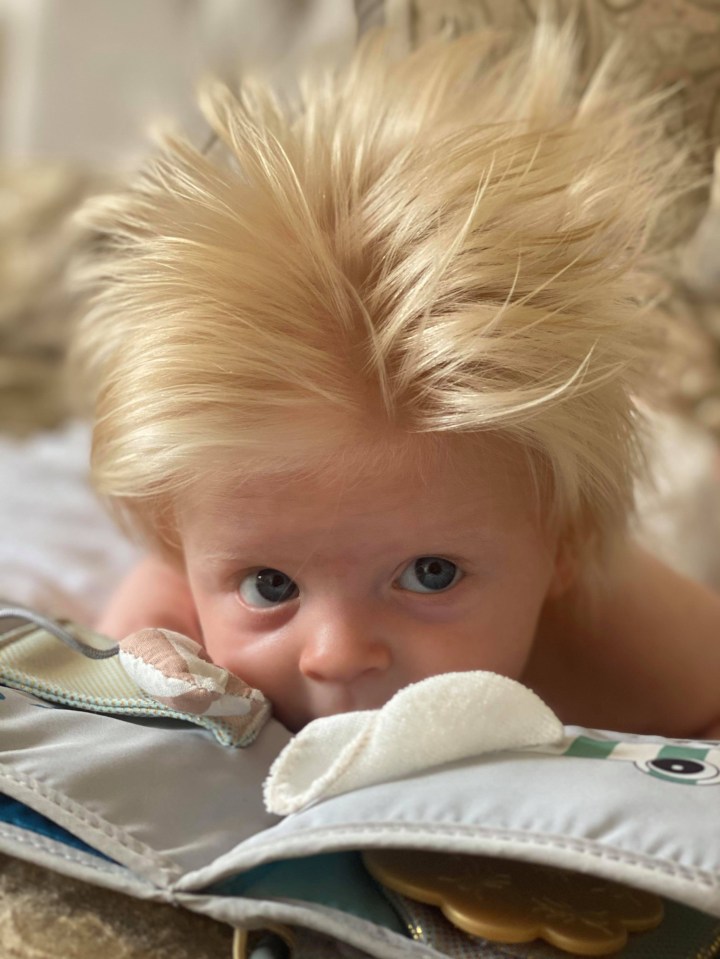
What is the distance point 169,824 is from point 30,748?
99mm

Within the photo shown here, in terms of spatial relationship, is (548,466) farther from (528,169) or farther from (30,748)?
(30,748)

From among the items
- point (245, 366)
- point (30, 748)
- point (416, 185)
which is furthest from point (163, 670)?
point (416, 185)

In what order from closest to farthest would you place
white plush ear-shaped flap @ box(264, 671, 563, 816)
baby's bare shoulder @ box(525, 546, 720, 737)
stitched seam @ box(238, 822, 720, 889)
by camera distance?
stitched seam @ box(238, 822, 720, 889), white plush ear-shaped flap @ box(264, 671, 563, 816), baby's bare shoulder @ box(525, 546, 720, 737)

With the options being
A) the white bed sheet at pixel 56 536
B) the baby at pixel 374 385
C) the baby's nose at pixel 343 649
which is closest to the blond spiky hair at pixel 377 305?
the baby at pixel 374 385

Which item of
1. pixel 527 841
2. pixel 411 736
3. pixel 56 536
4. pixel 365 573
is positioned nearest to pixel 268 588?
pixel 365 573

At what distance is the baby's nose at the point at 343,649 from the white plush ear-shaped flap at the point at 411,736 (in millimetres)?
69

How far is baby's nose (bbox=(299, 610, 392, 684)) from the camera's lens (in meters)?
0.76

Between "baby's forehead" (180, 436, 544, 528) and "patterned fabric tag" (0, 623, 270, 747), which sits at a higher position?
"baby's forehead" (180, 436, 544, 528)

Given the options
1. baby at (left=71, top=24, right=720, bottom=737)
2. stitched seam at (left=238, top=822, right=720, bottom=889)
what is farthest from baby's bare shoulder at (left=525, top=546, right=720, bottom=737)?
stitched seam at (left=238, top=822, right=720, bottom=889)

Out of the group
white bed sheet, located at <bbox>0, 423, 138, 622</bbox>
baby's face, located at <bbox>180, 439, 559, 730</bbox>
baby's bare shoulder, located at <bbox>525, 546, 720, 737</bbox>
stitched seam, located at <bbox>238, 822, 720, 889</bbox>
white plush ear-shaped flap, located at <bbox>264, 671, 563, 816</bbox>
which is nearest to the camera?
stitched seam, located at <bbox>238, 822, 720, 889</bbox>

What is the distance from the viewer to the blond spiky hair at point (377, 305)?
0.75 meters

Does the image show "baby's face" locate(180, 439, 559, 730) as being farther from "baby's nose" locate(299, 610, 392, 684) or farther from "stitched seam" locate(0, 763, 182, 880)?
"stitched seam" locate(0, 763, 182, 880)

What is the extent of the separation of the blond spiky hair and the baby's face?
3cm

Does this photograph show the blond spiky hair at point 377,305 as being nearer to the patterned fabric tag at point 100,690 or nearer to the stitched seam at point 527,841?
the patterned fabric tag at point 100,690
